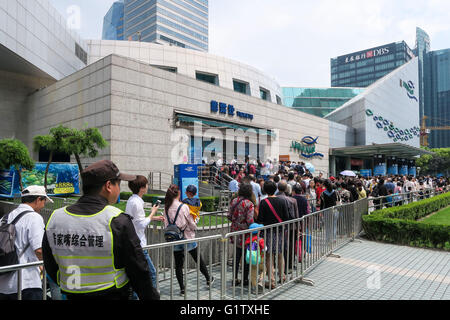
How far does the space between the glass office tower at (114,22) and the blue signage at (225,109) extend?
92080 millimetres

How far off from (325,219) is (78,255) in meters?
5.97

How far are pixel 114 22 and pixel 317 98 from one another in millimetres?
89032

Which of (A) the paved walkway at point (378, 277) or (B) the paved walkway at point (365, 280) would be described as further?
(A) the paved walkway at point (378, 277)

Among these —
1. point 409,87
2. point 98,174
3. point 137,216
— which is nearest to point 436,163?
point 409,87

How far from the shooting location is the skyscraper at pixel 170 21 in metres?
77.1

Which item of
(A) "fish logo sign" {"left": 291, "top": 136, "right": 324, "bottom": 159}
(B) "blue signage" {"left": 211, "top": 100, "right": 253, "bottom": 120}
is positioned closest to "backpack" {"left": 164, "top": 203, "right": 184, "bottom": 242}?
(B) "blue signage" {"left": 211, "top": 100, "right": 253, "bottom": 120}

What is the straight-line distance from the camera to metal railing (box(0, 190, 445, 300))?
13.6 feet

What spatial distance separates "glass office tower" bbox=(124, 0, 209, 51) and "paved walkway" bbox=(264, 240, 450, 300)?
75625mm

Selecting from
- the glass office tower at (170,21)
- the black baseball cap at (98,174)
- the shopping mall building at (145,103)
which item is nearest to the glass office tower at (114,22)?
the glass office tower at (170,21)

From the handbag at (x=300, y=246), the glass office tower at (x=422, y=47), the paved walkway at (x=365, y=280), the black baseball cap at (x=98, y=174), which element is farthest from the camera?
the glass office tower at (x=422, y=47)

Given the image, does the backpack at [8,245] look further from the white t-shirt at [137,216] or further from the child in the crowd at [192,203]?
the child in the crowd at [192,203]

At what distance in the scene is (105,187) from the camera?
7.03 ft

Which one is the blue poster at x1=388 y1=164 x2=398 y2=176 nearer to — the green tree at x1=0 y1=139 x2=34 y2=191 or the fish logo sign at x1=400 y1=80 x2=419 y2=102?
the fish logo sign at x1=400 y1=80 x2=419 y2=102
